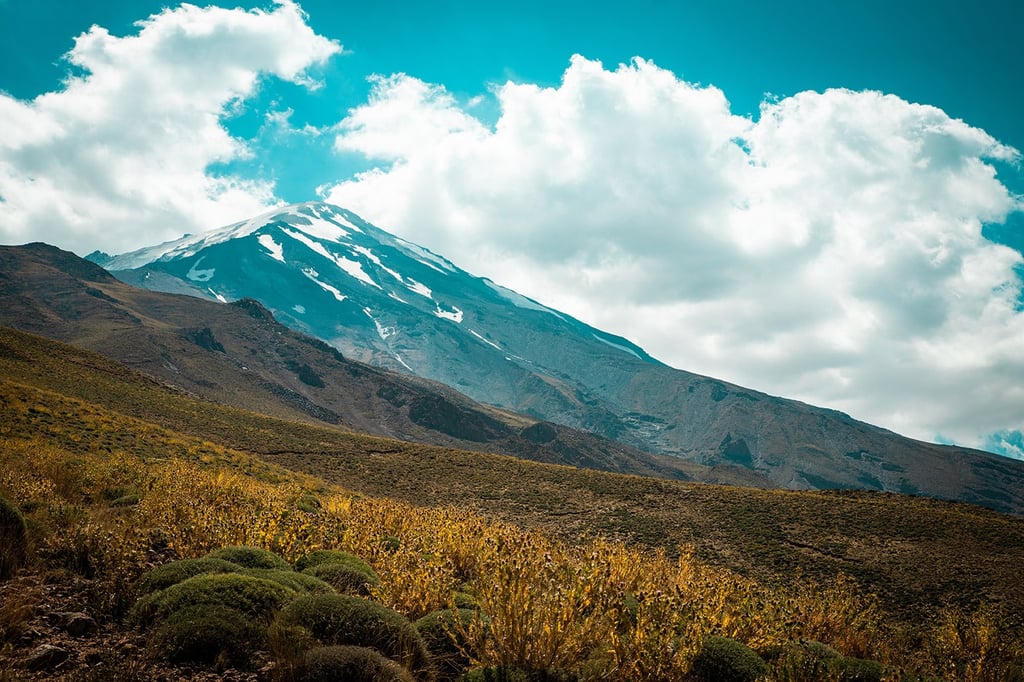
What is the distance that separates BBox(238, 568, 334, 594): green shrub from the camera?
8.60 metres

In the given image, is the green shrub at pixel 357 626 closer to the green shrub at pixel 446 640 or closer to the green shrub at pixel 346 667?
the green shrub at pixel 446 640

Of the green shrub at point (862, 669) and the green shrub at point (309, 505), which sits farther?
the green shrub at point (309, 505)

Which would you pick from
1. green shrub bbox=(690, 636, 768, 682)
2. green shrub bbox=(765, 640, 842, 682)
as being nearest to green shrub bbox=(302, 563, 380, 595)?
green shrub bbox=(690, 636, 768, 682)

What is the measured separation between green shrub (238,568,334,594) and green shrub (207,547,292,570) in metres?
0.34

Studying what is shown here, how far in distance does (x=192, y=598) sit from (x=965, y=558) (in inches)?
1426

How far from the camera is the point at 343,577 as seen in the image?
32.9 feet

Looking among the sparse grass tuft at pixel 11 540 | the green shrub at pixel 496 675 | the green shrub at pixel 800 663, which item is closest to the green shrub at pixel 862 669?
the green shrub at pixel 800 663

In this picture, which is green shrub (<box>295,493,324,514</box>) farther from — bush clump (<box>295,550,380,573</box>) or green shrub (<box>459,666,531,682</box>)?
green shrub (<box>459,666,531,682</box>)

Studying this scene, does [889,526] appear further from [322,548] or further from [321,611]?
[321,611]

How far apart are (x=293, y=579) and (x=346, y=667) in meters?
3.13

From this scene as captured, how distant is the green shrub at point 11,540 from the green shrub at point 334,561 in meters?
3.91

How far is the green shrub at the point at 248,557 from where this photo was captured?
942 centimetres

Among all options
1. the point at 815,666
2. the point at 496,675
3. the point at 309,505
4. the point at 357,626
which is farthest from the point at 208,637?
the point at 309,505

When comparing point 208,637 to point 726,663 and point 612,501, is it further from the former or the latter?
point 612,501
